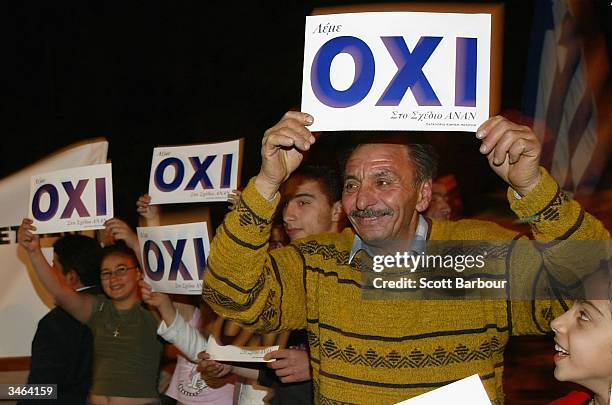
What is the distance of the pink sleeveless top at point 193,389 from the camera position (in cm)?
315

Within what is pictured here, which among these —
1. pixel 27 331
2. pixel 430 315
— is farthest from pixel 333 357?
pixel 27 331

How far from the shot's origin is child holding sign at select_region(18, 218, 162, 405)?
3305 mm

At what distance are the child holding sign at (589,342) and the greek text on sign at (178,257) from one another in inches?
68.2

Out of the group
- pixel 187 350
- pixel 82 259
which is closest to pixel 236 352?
pixel 187 350

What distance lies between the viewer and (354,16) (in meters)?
1.69

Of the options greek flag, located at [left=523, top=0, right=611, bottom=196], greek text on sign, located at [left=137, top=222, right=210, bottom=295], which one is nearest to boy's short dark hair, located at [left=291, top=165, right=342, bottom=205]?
greek text on sign, located at [left=137, top=222, right=210, bottom=295]

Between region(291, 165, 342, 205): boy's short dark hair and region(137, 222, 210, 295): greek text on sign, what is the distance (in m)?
0.51

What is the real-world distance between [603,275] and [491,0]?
2.55 meters

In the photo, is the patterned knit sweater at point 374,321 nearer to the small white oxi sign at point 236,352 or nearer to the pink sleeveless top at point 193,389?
the small white oxi sign at point 236,352

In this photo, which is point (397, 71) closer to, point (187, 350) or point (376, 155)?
point (376, 155)

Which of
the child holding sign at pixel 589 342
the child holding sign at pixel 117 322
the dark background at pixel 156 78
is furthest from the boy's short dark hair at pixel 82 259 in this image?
the child holding sign at pixel 589 342

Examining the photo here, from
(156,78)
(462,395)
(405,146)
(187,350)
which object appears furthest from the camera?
(156,78)

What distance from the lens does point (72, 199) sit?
3.47 metres

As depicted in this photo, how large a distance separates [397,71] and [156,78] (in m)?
2.80
